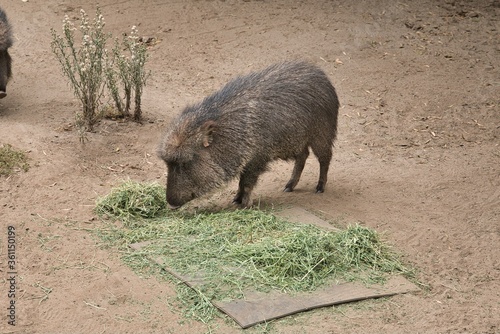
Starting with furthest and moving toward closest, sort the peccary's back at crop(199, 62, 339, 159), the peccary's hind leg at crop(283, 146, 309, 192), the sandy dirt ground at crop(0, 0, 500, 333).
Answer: the peccary's hind leg at crop(283, 146, 309, 192), the peccary's back at crop(199, 62, 339, 159), the sandy dirt ground at crop(0, 0, 500, 333)

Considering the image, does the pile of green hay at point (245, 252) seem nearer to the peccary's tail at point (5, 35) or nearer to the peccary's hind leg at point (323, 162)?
the peccary's hind leg at point (323, 162)

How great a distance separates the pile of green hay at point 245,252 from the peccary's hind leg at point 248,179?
340mm

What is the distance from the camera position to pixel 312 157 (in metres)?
8.41

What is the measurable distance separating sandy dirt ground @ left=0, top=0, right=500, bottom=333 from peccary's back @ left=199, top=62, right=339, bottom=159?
0.65 metres

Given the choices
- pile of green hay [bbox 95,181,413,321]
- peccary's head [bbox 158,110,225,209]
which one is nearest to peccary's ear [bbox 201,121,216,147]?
peccary's head [bbox 158,110,225,209]

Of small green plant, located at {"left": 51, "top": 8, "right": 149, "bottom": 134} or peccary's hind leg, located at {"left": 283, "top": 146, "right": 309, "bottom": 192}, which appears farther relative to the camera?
small green plant, located at {"left": 51, "top": 8, "right": 149, "bottom": 134}

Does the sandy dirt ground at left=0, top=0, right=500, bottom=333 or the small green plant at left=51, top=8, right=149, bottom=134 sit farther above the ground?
the small green plant at left=51, top=8, right=149, bottom=134

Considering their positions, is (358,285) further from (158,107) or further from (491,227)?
(158,107)

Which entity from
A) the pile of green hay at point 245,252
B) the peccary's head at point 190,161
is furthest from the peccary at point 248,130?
the pile of green hay at point 245,252

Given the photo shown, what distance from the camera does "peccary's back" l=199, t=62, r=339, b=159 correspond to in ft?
21.9

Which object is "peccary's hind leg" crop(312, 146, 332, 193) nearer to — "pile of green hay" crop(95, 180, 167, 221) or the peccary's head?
the peccary's head

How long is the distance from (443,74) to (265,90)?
4370 millimetres

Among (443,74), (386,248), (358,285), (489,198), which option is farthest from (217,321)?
(443,74)

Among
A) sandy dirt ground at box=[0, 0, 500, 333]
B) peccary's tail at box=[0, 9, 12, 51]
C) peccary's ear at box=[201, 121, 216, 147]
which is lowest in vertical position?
sandy dirt ground at box=[0, 0, 500, 333]
